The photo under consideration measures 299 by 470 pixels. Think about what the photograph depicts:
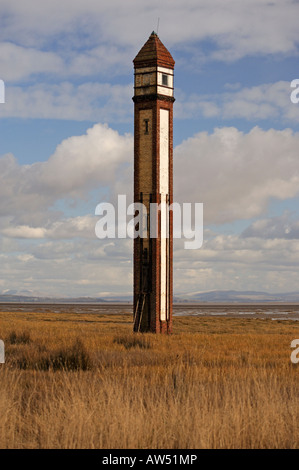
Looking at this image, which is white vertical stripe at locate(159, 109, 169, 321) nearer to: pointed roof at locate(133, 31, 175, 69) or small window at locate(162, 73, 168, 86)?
small window at locate(162, 73, 168, 86)

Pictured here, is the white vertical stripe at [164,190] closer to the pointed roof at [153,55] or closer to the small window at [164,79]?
the small window at [164,79]

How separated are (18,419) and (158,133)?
22564 mm

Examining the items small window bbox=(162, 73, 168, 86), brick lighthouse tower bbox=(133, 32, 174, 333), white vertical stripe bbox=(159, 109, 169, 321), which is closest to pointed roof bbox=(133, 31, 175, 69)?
brick lighthouse tower bbox=(133, 32, 174, 333)

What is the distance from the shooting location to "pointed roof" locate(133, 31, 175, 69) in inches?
1186

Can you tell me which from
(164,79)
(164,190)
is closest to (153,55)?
(164,79)

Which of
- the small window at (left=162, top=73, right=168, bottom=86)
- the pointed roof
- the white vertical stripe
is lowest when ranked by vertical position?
the white vertical stripe

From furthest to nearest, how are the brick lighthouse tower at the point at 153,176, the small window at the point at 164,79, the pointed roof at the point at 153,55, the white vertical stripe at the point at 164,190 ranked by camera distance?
the small window at the point at 164,79
the pointed roof at the point at 153,55
the white vertical stripe at the point at 164,190
the brick lighthouse tower at the point at 153,176

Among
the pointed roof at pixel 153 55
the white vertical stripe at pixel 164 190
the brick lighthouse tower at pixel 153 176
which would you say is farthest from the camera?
the pointed roof at pixel 153 55

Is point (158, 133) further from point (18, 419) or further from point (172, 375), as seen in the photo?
point (18, 419)

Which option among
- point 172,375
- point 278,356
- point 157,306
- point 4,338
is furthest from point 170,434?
point 157,306

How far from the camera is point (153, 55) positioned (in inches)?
1187

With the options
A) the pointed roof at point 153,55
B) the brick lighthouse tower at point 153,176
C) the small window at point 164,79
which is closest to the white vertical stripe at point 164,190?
the brick lighthouse tower at point 153,176

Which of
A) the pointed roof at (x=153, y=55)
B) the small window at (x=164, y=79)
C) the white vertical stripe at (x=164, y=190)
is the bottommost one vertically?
the white vertical stripe at (x=164, y=190)

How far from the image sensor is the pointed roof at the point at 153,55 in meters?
30.1
